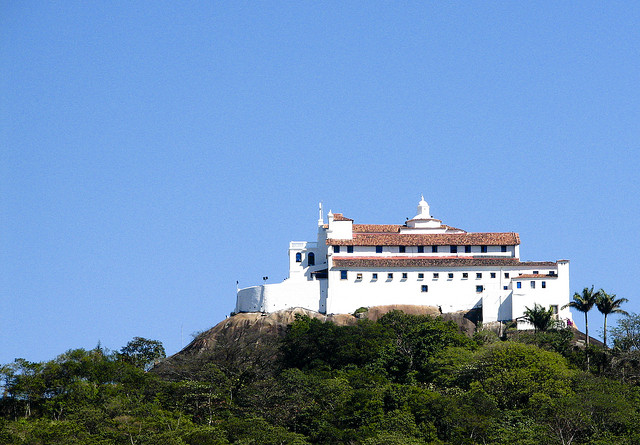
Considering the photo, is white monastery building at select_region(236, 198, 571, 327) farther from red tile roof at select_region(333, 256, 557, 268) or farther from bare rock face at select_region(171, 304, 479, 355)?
bare rock face at select_region(171, 304, 479, 355)

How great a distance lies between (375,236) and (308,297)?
7.33 metres

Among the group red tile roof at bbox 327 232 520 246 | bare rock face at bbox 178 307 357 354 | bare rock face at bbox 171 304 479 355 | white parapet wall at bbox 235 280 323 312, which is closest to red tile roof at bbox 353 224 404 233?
red tile roof at bbox 327 232 520 246

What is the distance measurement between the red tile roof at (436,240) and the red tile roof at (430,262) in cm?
143

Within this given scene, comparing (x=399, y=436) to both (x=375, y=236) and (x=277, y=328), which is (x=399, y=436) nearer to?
(x=277, y=328)

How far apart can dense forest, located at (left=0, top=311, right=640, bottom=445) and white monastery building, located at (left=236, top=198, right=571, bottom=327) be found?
4.02m

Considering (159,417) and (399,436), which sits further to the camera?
(159,417)

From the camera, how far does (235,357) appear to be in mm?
76000

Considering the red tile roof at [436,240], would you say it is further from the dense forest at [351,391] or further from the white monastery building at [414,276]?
the dense forest at [351,391]

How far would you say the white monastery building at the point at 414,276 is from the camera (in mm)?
83625

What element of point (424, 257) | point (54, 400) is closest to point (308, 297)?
point (424, 257)

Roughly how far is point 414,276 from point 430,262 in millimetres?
1629

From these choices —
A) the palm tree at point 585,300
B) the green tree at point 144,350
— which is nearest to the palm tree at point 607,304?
the palm tree at point 585,300

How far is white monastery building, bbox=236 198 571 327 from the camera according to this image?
8362cm

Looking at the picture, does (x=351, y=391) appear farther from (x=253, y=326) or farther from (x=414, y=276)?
(x=414, y=276)
